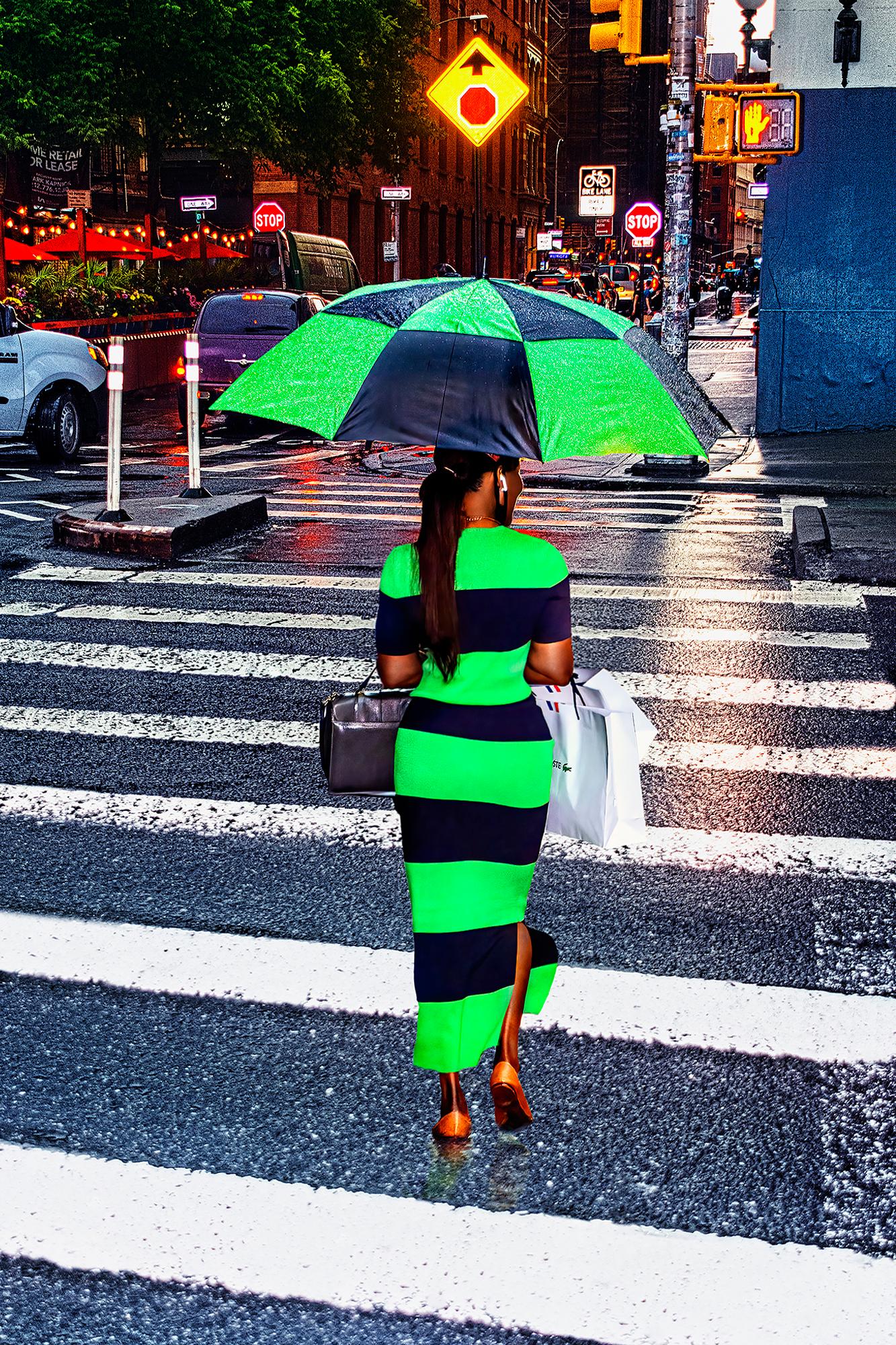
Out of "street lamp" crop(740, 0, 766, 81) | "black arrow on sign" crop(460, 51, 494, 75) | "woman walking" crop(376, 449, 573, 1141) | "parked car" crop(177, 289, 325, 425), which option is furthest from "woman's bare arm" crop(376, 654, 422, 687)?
"street lamp" crop(740, 0, 766, 81)

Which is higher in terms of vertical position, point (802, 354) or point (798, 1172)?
point (802, 354)

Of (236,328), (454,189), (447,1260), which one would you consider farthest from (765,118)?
(454,189)

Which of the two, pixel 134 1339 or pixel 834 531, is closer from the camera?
pixel 134 1339

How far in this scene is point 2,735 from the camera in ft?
23.8

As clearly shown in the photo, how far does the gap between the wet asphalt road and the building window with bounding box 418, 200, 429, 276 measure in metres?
56.1

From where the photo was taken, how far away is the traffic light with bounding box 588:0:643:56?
17984 mm

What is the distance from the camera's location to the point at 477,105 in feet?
56.4

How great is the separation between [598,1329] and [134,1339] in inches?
34.5

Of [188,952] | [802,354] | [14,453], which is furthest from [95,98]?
[188,952]

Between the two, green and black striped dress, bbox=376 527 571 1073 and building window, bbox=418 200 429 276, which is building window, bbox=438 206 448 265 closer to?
building window, bbox=418 200 429 276

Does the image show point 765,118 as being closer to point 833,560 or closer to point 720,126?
point 720,126

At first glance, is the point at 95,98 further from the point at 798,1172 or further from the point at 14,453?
the point at 798,1172

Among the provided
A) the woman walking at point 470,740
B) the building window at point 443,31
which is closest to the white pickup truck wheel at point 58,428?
the woman walking at point 470,740

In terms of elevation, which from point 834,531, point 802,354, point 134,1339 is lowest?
point 134,1339
